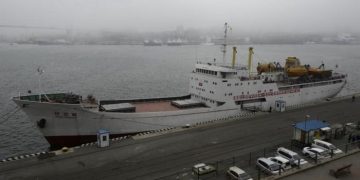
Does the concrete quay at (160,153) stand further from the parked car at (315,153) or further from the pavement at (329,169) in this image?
the pavement at (329,169)

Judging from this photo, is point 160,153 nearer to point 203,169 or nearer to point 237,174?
point 203,169

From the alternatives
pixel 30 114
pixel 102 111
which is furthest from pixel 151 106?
pixel 30 114

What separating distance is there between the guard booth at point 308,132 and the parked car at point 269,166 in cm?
507

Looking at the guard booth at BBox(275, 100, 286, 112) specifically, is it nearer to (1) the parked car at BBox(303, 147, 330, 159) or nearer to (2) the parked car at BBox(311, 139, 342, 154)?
(2) the parked car at BBox(311, 139, 342, 154)

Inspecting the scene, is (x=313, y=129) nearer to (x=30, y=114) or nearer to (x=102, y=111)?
(x=102, y=111)

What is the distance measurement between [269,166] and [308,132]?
5.78 m

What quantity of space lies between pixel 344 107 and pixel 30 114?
31594mm

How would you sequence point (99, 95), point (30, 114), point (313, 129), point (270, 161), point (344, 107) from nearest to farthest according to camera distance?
point (270, 161) → point (313, 129) → point (30, 114) → point (344, 107) → point (99, 95)

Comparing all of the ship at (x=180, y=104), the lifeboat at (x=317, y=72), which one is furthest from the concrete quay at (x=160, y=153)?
the lifeboat at (x=317, y=72)

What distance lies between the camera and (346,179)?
56.9 ft

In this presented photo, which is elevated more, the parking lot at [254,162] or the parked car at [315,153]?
the parked car at [315,153]

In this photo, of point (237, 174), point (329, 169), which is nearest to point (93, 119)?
point (237, 174)

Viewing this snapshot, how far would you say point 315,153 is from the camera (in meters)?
20.0

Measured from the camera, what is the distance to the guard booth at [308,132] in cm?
2220
